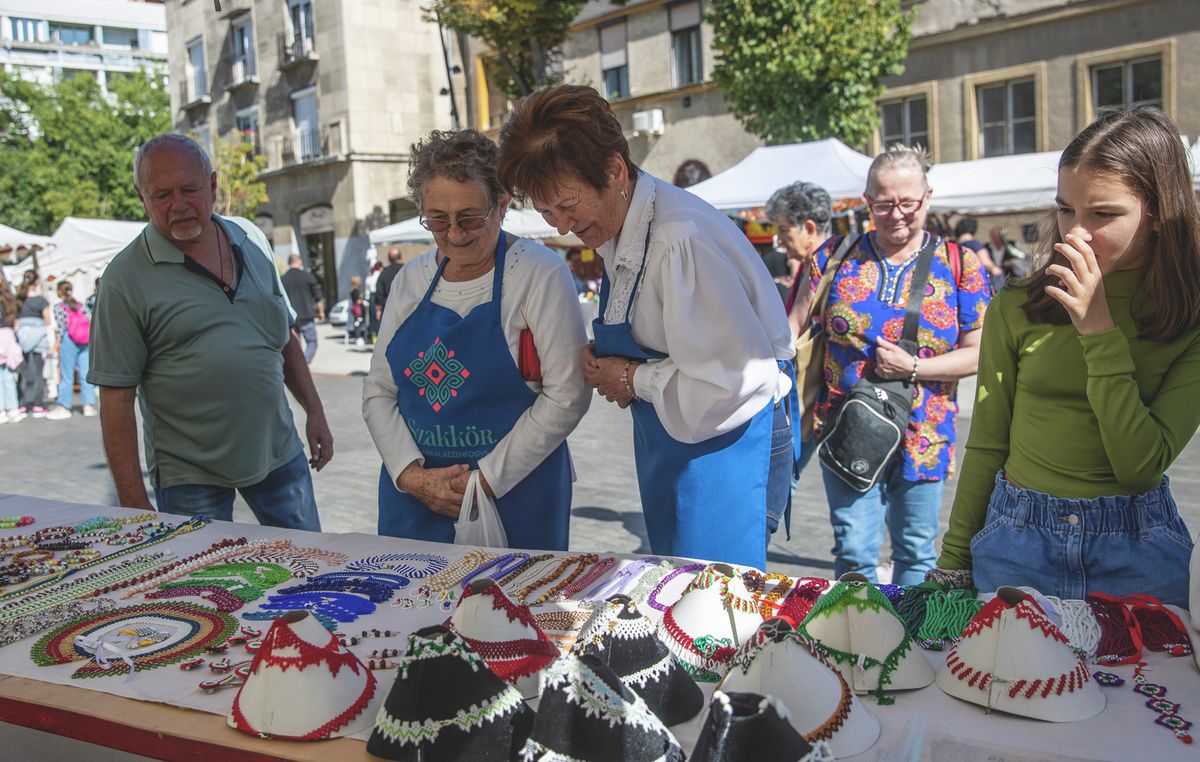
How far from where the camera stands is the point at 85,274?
15.7 meters

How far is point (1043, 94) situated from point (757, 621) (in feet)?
51.9

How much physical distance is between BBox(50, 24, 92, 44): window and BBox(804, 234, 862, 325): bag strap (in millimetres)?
62224

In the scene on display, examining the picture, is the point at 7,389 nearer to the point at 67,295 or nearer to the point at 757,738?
the point at 67,295

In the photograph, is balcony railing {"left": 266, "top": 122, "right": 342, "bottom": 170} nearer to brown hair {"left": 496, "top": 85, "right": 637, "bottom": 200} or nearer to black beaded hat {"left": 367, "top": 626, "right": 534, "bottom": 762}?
brown hair {"left": 496, "top": 85, "right": 637, "bottom": 200}

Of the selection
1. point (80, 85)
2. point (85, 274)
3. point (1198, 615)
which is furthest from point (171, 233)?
point (80, 85)

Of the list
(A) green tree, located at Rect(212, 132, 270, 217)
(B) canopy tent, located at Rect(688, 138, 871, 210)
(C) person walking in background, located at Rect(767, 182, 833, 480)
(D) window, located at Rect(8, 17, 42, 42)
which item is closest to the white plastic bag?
(C) person walking in background, located at Rect(767, 182, 833, 480)

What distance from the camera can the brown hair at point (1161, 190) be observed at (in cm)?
172

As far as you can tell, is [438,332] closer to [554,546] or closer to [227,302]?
[554,546]

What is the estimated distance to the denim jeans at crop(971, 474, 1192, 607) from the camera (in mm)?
1822

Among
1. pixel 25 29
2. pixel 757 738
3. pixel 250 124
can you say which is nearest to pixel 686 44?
pixel 250 124

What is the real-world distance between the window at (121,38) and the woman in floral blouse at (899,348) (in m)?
63.0

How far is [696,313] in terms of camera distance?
2.07m

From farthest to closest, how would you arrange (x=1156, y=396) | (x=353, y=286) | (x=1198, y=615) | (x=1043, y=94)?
(x=353, y=286)
(x=1043, y=94)
(x=1156, y=396)
(x=1198, y=615)

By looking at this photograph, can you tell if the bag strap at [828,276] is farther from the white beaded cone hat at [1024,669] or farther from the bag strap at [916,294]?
the white beaded cone hat at [1024,669]
